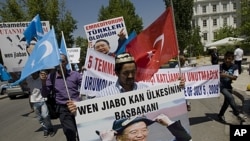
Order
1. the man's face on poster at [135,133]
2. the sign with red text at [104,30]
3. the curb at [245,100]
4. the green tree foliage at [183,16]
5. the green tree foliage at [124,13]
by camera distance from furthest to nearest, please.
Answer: the green tree foliage at [183,16], the green tree foliage at [124,13], the sign with red text at [104,30], the curb at [245,100], the man's face on poster at [135,133]

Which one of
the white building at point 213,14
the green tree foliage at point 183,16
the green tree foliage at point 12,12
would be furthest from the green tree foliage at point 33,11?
the white building at point 213,14

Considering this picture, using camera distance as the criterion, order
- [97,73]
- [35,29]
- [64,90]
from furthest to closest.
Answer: [97,73] < [35,29] < [64,90]

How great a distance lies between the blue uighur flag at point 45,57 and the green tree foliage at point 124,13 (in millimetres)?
45445

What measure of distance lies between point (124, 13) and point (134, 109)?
4794cm

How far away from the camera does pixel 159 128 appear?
138 inches

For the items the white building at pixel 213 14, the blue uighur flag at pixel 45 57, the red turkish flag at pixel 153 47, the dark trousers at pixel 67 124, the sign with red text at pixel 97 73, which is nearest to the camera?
the blue uighur flag at pixel 45 57

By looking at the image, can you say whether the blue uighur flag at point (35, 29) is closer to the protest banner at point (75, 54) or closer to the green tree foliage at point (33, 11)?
the protest banner at point (75, 54)

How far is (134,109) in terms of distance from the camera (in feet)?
11.5

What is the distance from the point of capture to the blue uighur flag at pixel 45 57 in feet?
13.1

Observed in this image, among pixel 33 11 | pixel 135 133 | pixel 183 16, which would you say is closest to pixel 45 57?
pixel 135 133

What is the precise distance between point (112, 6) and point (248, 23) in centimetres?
4591

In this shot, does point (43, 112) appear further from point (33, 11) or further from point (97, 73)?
point (33, 11)

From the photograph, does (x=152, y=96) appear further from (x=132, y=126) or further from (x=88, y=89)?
(x=88, y=89)

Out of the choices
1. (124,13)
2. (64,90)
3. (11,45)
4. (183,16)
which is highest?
(124,13)
